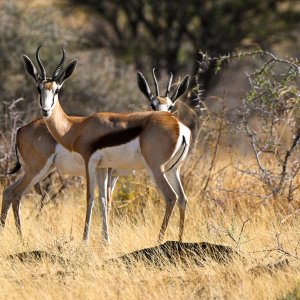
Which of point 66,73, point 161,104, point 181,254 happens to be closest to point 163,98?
point 161,104

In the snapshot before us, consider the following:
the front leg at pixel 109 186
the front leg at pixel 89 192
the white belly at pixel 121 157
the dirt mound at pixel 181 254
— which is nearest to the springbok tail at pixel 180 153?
the white belly at pixel 121 157

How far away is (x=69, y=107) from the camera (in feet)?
52.1

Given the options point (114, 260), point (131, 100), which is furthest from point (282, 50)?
point (114, 260)

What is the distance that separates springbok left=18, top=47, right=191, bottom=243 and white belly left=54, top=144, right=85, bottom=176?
122 millimetres

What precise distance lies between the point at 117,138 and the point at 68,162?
0.75 metres

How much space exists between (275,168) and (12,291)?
4.98m

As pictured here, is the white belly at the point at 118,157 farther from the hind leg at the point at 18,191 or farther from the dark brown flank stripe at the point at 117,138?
the hind leg at the point at 18,191

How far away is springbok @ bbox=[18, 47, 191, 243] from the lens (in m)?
8.41

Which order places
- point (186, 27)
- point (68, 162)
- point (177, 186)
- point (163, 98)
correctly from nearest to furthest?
point (177, 186) < point (68, 162) < point (163, 98) < point (186, 27)

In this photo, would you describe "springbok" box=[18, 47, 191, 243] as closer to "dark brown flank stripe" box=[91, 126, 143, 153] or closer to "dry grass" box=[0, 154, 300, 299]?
"dark brown flank stripe" box=[91, 126, 143, 153]

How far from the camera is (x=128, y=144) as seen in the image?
8.50 meters

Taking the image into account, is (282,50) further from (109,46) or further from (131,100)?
(131,100)

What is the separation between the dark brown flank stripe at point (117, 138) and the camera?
335 inches

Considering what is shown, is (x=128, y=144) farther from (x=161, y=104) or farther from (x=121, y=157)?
(x=161, y=104)
